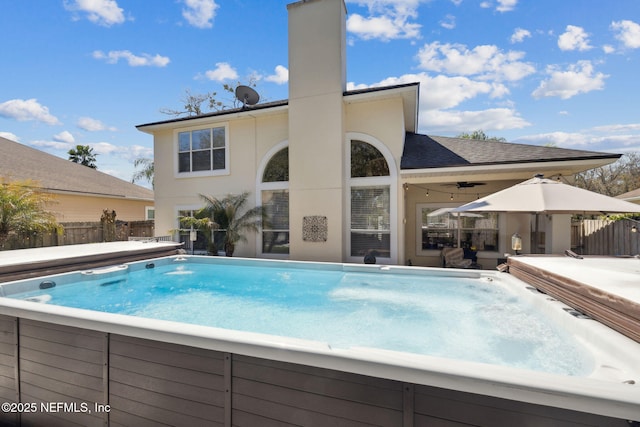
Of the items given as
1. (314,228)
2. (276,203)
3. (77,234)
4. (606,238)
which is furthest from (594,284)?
(77,234)

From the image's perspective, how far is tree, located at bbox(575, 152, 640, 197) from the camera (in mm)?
26969

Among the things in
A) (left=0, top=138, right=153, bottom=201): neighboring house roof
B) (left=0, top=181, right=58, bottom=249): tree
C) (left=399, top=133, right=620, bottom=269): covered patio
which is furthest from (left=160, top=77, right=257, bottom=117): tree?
(left=399, top=133, right=620, bottom=269): covered patio

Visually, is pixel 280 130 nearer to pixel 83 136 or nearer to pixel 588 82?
pixel 588 82

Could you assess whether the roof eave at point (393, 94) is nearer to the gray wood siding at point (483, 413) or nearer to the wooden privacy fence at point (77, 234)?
the gray wood siding at point (483, 413)

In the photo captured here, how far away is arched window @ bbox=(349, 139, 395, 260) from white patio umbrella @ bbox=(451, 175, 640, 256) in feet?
13.3

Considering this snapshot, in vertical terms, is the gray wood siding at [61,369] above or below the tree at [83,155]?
below

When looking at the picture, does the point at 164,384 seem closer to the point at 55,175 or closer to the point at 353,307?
the point at 353,307

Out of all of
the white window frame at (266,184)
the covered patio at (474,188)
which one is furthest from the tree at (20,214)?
the covered patio at (474,188)

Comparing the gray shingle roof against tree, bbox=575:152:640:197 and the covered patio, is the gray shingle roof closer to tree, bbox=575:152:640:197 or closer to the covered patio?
the covered patio

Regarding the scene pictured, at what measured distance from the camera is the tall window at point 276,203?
1148 cm

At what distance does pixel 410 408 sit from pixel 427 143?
36.5ft

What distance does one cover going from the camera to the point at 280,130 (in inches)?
453

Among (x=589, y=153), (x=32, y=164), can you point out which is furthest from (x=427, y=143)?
(x=32, y=164)

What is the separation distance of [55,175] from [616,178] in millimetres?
43465
